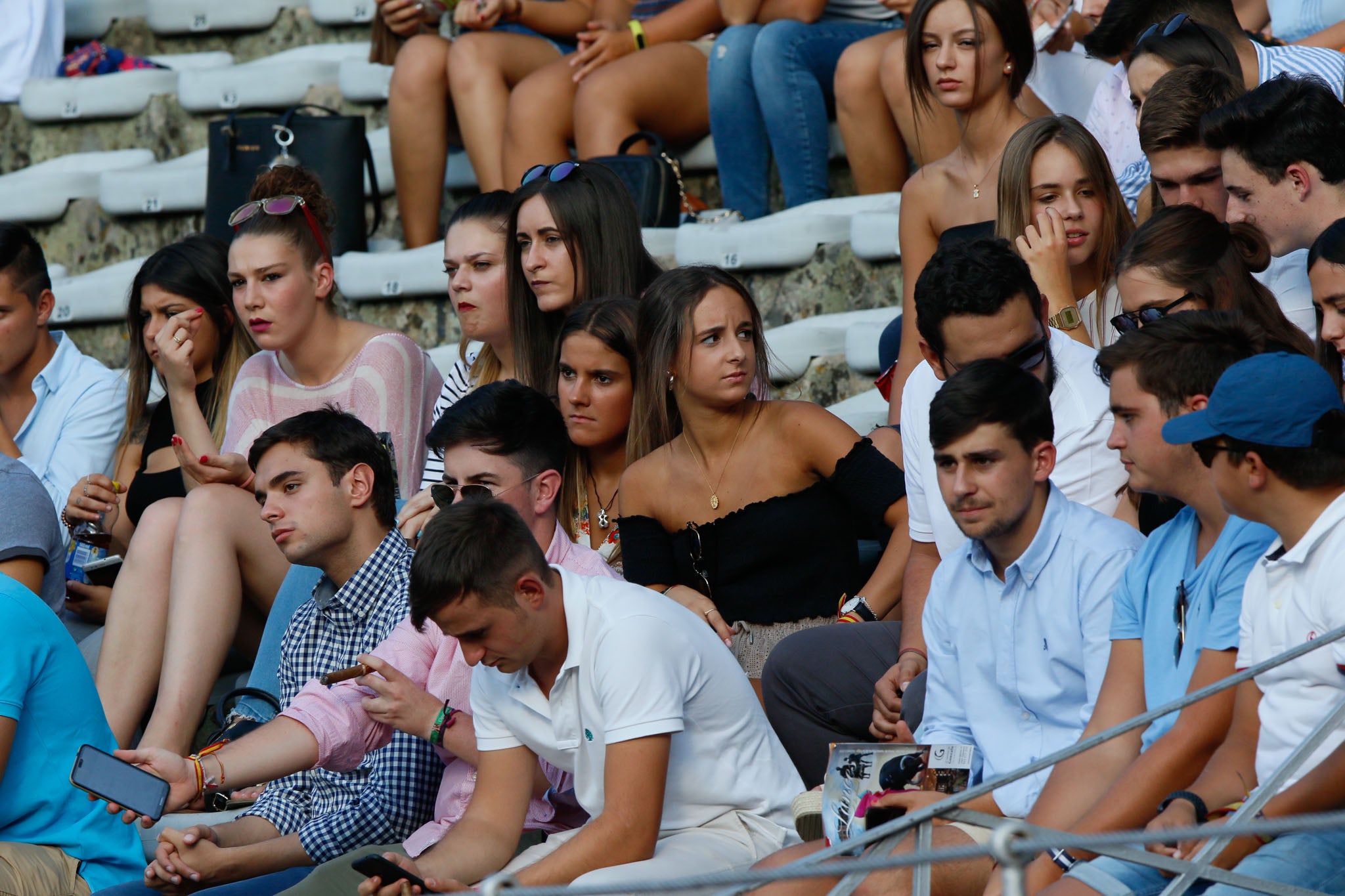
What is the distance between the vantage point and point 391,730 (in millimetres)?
2928

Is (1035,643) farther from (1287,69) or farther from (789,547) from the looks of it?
(1287,69)

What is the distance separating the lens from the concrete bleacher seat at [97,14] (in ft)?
21.4

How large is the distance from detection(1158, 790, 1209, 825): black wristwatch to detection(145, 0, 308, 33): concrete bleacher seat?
5.38 metres

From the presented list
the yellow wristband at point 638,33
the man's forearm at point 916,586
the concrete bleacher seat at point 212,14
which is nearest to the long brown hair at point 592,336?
the man's forearm at point 916,586

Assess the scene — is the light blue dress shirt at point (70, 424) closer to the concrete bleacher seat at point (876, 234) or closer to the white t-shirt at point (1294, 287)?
the concrete bleacher seat at point (876, 234)

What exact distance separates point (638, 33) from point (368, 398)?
5.34 feet

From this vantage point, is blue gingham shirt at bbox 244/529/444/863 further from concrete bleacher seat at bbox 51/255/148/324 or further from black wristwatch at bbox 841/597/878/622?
concrete bleacher seat at bbox 51/255/148/324

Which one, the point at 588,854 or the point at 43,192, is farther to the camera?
the point at 43,192

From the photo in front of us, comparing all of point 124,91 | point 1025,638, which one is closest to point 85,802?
point 1025,638

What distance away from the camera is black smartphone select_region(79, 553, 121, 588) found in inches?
153

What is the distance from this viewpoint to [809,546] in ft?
10.1

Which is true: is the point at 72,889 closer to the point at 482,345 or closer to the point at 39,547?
the point at 39,547

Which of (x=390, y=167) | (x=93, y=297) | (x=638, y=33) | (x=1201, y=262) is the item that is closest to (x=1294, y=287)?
(x=1201, y=262)

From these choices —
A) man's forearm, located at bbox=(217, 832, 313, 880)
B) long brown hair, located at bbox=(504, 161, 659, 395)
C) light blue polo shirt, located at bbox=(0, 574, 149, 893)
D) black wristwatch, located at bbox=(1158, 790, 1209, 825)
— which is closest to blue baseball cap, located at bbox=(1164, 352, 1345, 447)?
black wristwatch, located at bbox=(1158, 790, 1209, 825)
